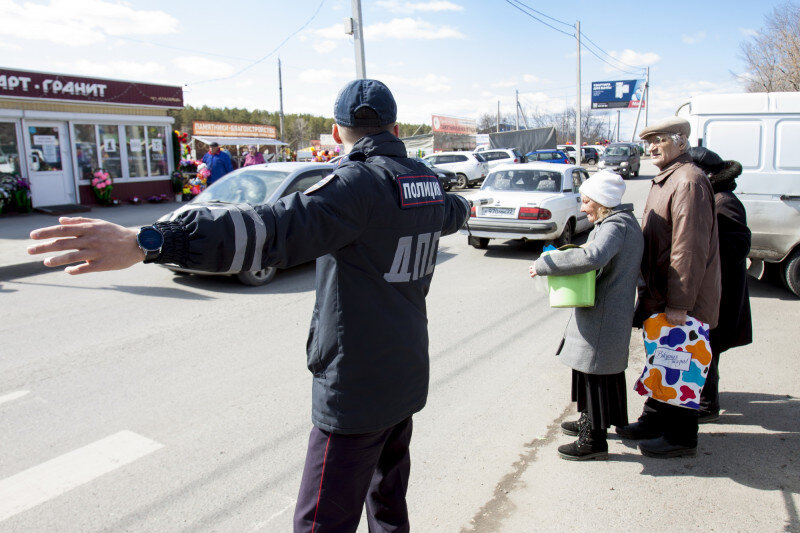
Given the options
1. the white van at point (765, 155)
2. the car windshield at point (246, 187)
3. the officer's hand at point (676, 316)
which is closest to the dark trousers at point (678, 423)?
the officer's hand at point (676, 316)

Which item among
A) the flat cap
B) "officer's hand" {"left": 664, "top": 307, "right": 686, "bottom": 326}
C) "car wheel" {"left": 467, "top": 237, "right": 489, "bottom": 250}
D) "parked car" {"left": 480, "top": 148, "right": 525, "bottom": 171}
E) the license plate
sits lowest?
"car wheel" {"left": 467, "top": 237, "right": 489, "bottom": 250}

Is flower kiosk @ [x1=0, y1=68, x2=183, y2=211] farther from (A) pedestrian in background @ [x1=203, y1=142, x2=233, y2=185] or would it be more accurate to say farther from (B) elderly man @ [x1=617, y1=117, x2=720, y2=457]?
(B) elderly man @ [x1=617, y1=117, x2=720, y2=457]

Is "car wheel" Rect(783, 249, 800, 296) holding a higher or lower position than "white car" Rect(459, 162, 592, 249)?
lower

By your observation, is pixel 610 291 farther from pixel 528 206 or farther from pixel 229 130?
pixel 229 130

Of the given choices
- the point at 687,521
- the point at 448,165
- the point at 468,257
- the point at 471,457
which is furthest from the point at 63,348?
the point at 448,165

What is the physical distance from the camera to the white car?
30.7 ft

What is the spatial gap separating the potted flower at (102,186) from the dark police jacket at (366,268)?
17525 millimetres

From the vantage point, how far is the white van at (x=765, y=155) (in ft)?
21.3

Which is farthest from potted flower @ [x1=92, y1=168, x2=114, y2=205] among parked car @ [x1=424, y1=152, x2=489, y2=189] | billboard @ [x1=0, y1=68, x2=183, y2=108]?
parked car @ [x1=424, y1=152, x2=489, y2=189]

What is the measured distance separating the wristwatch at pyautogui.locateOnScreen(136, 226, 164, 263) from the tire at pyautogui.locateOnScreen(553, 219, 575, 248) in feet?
28.9

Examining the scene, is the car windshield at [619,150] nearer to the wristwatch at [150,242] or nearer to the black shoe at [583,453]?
the black shoe at [583,453]

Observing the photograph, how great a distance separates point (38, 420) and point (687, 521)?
13.1 feet

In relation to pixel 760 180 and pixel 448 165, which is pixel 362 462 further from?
pixel 448 165

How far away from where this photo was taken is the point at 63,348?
528 cm
